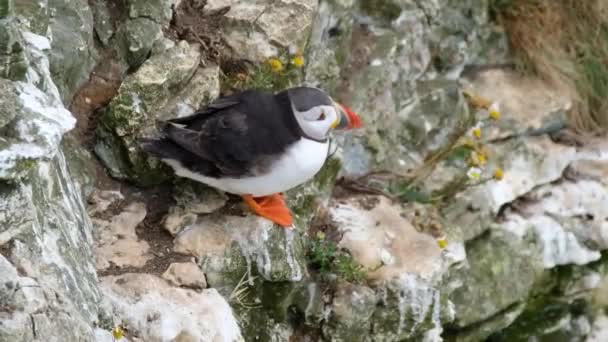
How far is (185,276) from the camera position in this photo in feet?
10.7

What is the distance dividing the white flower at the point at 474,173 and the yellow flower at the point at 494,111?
1.15 ft

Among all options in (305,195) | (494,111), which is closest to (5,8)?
(305,195)

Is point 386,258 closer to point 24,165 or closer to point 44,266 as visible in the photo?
point 44,266

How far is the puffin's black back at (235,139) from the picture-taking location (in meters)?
3.38

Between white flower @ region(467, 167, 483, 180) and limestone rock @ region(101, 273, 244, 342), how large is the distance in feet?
6.71

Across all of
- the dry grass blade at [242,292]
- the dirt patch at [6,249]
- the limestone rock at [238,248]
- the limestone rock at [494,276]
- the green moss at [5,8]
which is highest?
the green moss at [5,8]

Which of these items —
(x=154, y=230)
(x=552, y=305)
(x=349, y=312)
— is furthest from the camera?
(x=552, y=305)

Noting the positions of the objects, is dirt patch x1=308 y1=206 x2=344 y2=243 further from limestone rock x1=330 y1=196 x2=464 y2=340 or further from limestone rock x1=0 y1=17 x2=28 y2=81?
limestone rock x1=0 y1=17 x2=28 y2=81

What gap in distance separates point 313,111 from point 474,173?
5.33 ft

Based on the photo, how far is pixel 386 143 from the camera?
16.1ft

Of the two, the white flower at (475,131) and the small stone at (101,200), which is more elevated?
the small stone at (101,200)

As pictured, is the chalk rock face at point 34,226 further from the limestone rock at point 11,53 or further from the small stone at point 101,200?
the small stone at point 101,200

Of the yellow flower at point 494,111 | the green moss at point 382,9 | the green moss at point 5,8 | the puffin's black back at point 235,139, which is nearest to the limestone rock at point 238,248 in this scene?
the puffin's black back at point 235,139

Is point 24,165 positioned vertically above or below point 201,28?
above
